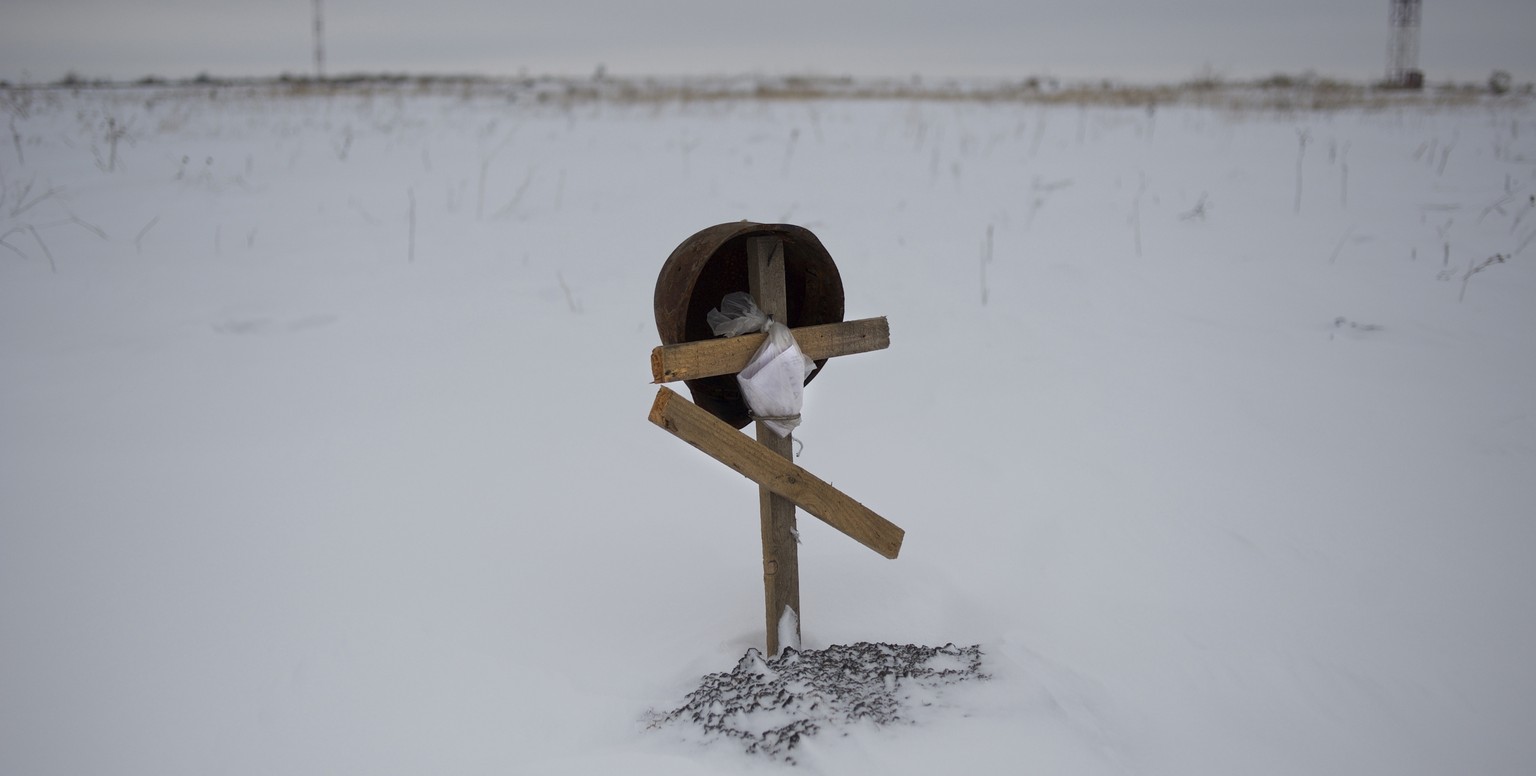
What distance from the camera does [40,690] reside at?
2926 mm

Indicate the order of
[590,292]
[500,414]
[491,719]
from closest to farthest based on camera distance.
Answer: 1. [491,719]
2. [500,414]
3. [590,292]

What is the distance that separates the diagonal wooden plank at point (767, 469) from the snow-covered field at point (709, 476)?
0.53 metres

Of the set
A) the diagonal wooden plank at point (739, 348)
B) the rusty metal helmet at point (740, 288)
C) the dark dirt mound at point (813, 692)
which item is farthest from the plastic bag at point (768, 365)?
the dark dirt mound at point (813, 692)

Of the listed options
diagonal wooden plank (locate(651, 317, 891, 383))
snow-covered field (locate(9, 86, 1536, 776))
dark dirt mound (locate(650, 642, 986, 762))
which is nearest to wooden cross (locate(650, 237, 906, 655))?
diagonal wooden plank (locate(651, 317, 891, 383))

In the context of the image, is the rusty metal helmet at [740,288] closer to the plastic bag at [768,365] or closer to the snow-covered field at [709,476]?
the plastic bag at [768,365]

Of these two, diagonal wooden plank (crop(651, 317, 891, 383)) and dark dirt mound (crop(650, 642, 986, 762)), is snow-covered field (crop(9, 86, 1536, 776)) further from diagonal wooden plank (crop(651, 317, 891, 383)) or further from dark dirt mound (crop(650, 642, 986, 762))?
diagonal wooden plank (crop(651, 317, 891, 383))

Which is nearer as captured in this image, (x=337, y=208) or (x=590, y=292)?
(x=590, y=292)

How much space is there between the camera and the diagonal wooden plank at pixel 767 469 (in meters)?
2.45

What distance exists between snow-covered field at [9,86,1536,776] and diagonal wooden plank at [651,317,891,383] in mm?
988

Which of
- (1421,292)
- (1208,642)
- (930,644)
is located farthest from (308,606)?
(1421,292)

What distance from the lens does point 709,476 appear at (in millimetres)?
4320

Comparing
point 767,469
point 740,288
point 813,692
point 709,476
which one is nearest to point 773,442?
point 767,469

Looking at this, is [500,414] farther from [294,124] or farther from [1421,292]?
[294,124]

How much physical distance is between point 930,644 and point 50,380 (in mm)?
4327
